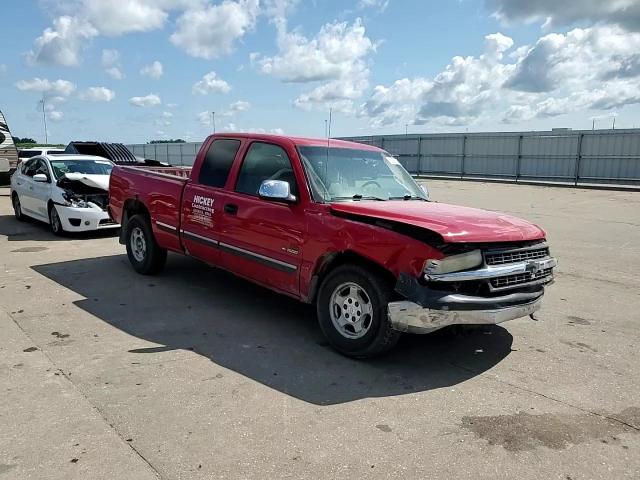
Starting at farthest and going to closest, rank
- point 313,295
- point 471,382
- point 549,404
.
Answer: point 313,295, point 471,382, point 549,404

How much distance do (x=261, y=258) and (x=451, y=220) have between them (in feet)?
6.32

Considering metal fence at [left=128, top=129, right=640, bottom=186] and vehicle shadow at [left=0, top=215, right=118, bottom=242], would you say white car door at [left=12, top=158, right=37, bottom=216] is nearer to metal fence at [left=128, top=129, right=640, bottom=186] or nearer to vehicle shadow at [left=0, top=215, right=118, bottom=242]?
vehicle shadow at [left=0, top=215, right=118, bottom=242]

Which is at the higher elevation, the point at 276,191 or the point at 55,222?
the point at 276,191

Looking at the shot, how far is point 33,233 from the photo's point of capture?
1072cm

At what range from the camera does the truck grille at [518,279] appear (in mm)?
4152

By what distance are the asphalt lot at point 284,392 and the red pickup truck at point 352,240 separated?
0.47 metres

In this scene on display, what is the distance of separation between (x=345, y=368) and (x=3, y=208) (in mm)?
14101

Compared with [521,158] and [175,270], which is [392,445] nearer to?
[175,270]

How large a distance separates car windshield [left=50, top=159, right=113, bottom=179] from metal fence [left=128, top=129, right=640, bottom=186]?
21.8 meters

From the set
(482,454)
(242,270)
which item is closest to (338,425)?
(482,454)

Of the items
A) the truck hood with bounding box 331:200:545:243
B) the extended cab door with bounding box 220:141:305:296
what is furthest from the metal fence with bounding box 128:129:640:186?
the extended cab door with bounding box 220:141:305:296

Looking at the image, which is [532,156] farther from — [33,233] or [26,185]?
[33,233]

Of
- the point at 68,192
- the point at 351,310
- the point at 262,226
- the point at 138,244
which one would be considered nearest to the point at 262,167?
the point at 262,226

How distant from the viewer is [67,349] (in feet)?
14.9
